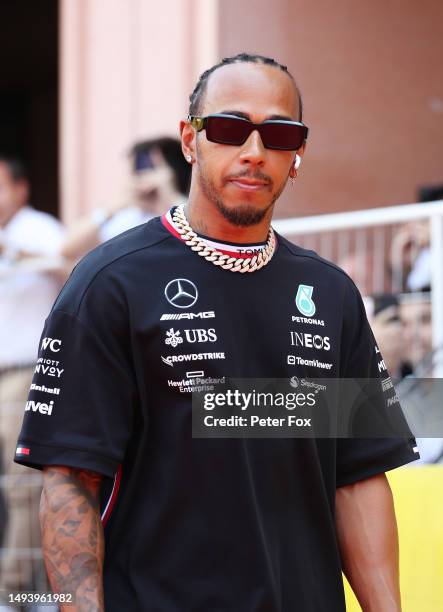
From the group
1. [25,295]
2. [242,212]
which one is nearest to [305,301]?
[242,212]

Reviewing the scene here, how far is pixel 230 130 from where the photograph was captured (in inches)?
110

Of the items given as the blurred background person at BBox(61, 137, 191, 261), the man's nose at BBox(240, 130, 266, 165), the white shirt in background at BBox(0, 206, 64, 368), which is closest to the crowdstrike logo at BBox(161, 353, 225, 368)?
the man's nose at BBox(240, 130, 266, 165)

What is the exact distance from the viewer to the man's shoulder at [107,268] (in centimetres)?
272

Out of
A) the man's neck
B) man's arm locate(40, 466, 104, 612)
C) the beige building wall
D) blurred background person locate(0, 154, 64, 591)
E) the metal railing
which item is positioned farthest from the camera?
the beige building wall

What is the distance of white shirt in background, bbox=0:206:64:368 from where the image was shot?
282 inches

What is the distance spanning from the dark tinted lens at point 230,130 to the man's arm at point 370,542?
934 millimetres

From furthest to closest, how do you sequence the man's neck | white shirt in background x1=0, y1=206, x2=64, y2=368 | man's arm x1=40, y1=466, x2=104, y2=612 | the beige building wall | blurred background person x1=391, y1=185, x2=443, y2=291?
the beige building wall < white shirt in background x1=0, y1=206, x2=64, y2=368 < blurred background person x1=391, y1=185, x2=443, y2=291 < the man's neck < man's arm x1=40, y1=466, x2=104, y2=612

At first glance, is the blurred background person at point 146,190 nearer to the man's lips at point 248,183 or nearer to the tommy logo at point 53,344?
the man's lips at point 248,183

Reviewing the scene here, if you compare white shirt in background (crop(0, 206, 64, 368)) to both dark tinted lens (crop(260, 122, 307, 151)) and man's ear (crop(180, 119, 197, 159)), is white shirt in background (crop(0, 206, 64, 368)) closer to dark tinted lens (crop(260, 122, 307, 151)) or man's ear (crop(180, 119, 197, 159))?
man's ear (crop(180, 119, 197, 159))

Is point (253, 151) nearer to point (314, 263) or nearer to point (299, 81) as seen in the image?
point (314, 263)

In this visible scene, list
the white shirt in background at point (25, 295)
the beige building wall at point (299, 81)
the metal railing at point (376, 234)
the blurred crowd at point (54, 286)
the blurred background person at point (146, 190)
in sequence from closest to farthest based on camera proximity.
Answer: the metal railing at point (376, 234) → the blurred crowd at point (54, 286) → the blurred background person at point (146, 190) → the white shirt in background at point (25, 295) → the beige building wall at point (299, 81)

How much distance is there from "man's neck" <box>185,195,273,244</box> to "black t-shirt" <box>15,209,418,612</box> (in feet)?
0.27

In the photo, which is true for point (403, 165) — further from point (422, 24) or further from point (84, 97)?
point (84, 97)

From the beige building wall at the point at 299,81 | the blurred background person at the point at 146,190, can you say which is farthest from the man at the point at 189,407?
the beige building wall at the point at 299,81
